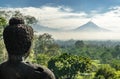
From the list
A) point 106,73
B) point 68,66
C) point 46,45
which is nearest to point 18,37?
point 106,73

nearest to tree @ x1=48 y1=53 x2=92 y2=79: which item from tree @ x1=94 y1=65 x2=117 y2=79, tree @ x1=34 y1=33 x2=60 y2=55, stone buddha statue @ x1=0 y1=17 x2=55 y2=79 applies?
tree @ x1=94 y1=65 x2=117 y2=79

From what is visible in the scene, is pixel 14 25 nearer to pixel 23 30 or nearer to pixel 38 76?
pixel 23 30

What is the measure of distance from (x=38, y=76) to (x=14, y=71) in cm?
A: 38

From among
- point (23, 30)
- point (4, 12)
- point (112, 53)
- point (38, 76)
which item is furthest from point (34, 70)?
point (112, 53)

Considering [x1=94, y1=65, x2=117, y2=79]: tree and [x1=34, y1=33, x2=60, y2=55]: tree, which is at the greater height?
[x1=34, y1=33, x2=60, y2=55]: tree

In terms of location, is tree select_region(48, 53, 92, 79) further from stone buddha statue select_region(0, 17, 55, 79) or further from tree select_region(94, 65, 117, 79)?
stone buddha statue select_region(0, 17, 55, 79)

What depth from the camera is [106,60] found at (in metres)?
125

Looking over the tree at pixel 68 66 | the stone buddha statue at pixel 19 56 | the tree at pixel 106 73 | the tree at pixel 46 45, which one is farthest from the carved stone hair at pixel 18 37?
the tree at pixel 46 45

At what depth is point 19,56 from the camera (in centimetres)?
661

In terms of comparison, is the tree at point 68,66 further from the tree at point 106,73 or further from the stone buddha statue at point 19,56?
the stone buddha statue at point 19,56

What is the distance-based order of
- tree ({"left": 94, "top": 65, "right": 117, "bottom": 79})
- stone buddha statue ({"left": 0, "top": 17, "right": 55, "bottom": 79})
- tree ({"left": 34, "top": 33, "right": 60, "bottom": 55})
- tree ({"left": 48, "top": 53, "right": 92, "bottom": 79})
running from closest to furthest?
stone buddha statue ({"left": 0, "top": 17, "right": 55, "bottom": 79}) < tree ({"left": 94, "top": 65, "right": 117, "bottom": 79}) < tree ({"left": 48, "top": 53, "right": 92, "bottom": 79}) < tree ({"left": 34, "top": 33, "right": 60, "bottom": 55})

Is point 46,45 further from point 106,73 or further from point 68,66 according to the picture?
point 106,73

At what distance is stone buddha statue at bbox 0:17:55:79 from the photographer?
652cm

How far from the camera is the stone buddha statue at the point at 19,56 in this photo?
6523mm
